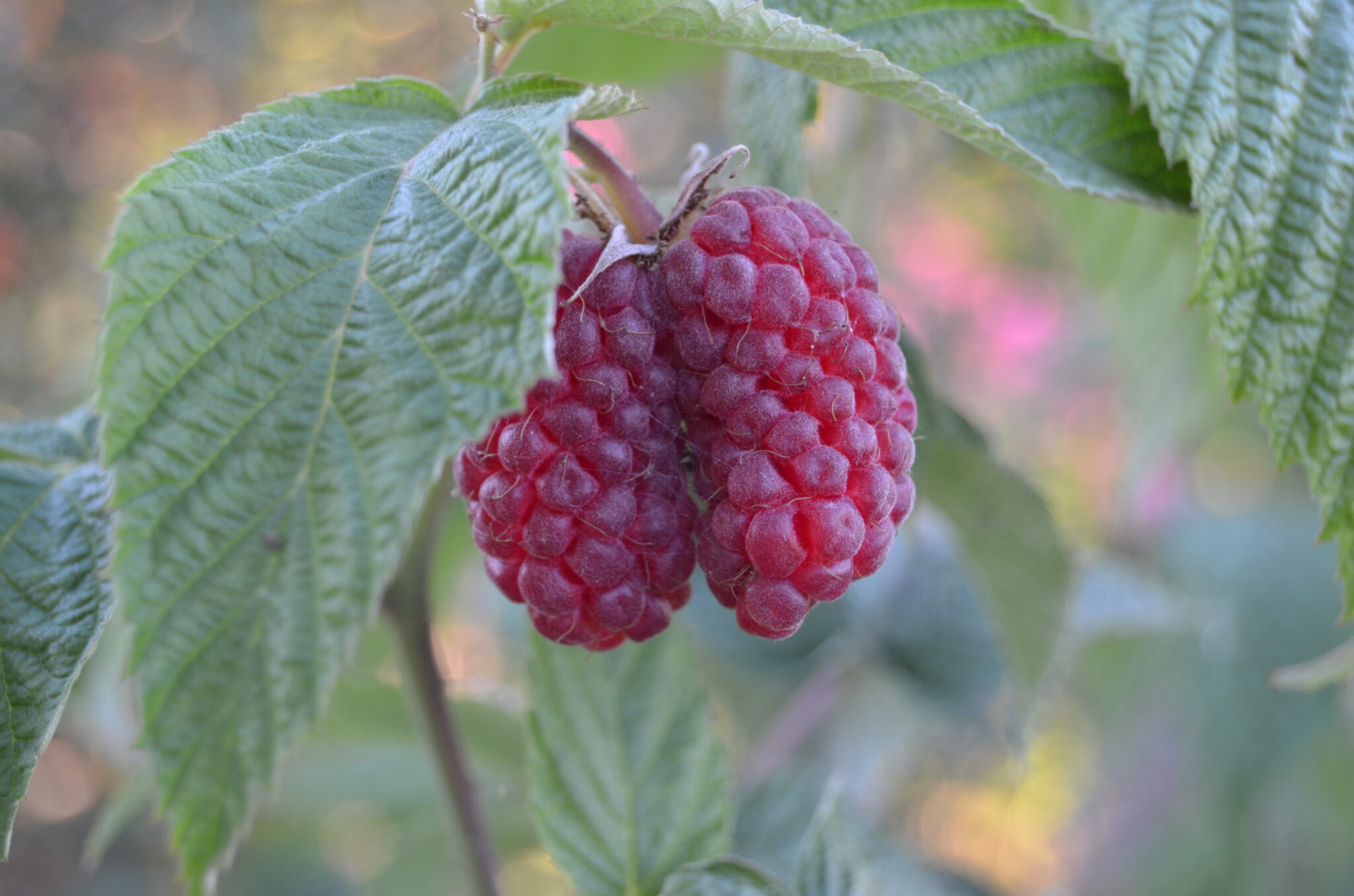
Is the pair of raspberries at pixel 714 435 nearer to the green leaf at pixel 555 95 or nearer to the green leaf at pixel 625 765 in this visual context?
the green leaf at pixel 555 95

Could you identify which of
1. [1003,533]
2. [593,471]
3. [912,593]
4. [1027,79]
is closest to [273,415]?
[593,471]

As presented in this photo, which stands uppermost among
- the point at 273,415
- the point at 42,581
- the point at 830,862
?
A: the point at 273,415

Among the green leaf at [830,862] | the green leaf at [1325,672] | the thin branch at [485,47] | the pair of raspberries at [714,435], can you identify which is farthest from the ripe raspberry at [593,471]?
the green leaf at [1325,672]

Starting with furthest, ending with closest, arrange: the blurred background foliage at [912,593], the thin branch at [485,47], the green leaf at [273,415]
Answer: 1. the blurred background foliage at [912,593]
2. the thin branch at [485,47]
3. the green leaf at [273,415]

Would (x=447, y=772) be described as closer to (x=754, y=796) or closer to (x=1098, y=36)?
(x=754, y=796)

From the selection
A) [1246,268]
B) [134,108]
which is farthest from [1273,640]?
[134,108]

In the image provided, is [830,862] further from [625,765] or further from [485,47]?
[485,47]

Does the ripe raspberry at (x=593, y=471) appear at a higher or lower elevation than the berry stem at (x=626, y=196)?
lower

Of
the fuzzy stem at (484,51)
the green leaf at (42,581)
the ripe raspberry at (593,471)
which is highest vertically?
the fuzzy stem at (484,51)
